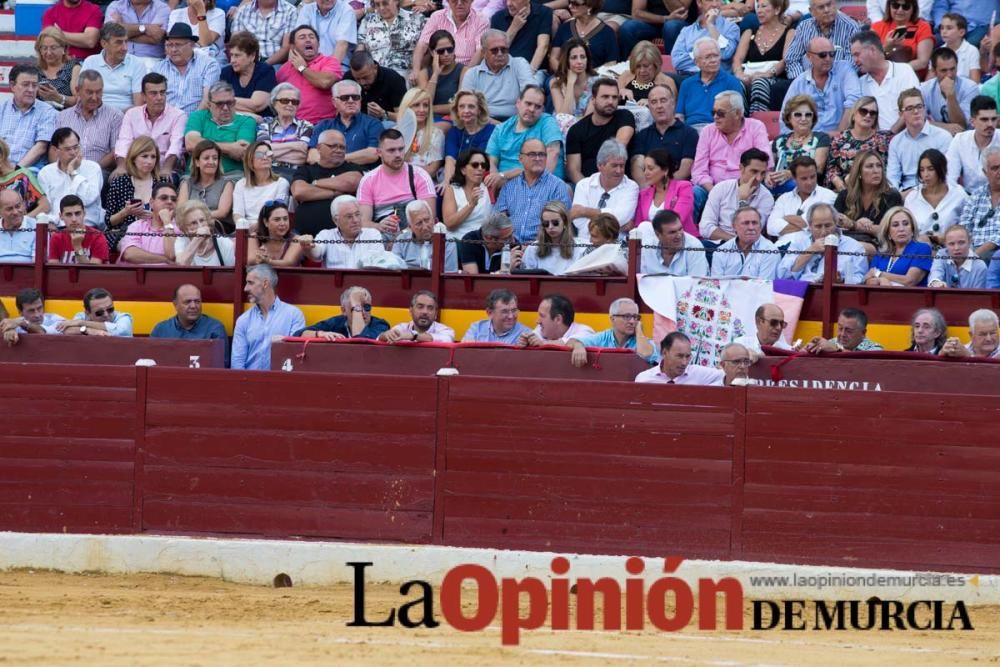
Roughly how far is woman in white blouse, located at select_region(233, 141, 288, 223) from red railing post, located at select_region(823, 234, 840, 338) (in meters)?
3.53

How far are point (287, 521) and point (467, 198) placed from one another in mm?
2646

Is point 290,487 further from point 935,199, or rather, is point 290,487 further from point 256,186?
point 935,199

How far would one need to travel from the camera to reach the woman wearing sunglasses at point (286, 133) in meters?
12.5

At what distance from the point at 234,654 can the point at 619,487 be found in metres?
2.78

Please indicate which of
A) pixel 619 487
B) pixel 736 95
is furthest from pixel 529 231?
pixel 619 487

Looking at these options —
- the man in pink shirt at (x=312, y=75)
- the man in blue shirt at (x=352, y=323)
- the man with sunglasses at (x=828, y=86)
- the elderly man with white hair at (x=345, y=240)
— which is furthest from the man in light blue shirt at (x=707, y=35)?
the man in blue shirt at (x=352, y=323)

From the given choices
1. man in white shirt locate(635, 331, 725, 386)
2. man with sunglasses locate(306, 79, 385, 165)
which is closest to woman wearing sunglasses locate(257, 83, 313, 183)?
man with sunglasses locate(306, 79, 385, 165)

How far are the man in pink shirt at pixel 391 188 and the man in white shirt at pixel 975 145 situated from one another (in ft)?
10.5

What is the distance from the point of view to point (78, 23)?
47.2 ft

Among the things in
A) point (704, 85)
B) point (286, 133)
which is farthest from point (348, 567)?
point (704, 85)

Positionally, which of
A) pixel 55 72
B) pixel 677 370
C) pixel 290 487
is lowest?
pixel 290 487

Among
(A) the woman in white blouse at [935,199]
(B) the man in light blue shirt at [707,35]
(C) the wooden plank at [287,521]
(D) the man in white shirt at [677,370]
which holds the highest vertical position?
(B) the man in light blue shirt at [707,35]

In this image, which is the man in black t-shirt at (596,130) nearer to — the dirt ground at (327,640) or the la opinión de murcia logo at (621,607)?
the la opinión de murcia logo at (621,607)

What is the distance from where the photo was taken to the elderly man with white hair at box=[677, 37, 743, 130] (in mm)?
12250
